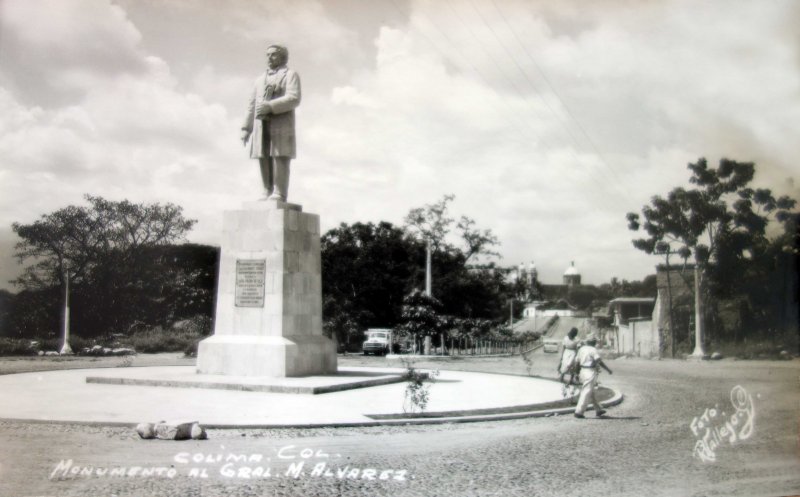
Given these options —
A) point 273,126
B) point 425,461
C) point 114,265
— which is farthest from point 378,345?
point 425,461

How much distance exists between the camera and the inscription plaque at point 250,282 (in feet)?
46.6

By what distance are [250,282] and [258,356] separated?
1560 millimetres

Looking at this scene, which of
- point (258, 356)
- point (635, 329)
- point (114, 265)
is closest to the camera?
point (258, 356)

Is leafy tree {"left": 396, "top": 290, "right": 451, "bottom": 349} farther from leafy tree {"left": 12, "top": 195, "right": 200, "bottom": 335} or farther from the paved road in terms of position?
the paved road

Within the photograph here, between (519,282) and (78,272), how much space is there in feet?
128

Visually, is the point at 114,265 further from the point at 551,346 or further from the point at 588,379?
the point at 551,346

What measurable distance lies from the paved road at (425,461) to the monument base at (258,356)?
4553mm

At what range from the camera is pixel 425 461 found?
24.2ft

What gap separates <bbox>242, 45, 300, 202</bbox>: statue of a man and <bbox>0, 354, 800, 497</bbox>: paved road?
7127 millimetres

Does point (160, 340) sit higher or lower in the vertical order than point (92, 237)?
lower

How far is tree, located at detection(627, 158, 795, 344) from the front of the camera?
9.93m

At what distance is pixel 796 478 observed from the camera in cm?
728

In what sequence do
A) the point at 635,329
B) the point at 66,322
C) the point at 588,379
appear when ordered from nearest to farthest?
the point at 588,379, the point at 66,322, the point at 635,329

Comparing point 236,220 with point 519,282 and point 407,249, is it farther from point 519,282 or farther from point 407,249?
point 519,282
